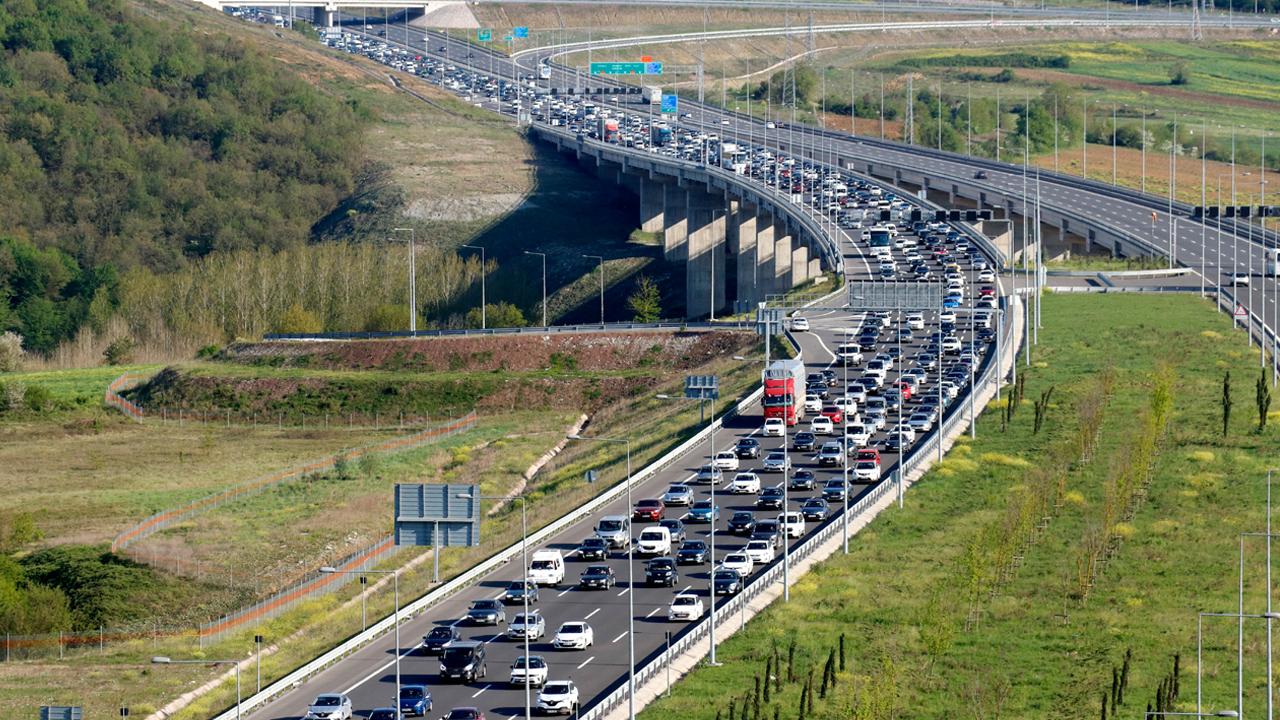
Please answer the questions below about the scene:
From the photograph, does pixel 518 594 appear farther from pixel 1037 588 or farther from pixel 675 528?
pixel 1037 588

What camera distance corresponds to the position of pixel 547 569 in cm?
9738

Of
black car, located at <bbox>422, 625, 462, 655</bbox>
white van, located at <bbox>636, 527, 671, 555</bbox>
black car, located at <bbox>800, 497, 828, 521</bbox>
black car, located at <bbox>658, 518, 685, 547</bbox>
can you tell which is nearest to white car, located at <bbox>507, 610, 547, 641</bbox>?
black car, located at <bbox>422, 625, 462, 655</bbox>

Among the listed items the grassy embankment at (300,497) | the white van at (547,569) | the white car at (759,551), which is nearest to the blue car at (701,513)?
the white car at (759,551)

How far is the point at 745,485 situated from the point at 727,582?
19229 millimetres

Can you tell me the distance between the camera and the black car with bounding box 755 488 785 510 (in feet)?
364

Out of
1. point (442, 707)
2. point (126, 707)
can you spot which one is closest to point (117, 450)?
point (126, 707)

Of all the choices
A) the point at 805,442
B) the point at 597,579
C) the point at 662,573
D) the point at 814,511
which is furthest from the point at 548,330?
the point at 597,579

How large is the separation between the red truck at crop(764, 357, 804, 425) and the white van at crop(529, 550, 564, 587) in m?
33.8

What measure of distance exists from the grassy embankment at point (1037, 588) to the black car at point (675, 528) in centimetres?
712

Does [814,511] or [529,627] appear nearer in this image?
[529,627]

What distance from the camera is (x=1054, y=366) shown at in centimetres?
14962

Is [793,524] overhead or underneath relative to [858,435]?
underneath

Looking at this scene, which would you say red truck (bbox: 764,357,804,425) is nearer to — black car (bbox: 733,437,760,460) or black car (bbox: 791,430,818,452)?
black car (bbox: 791,430,818,452)

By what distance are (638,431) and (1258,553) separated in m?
50.1
